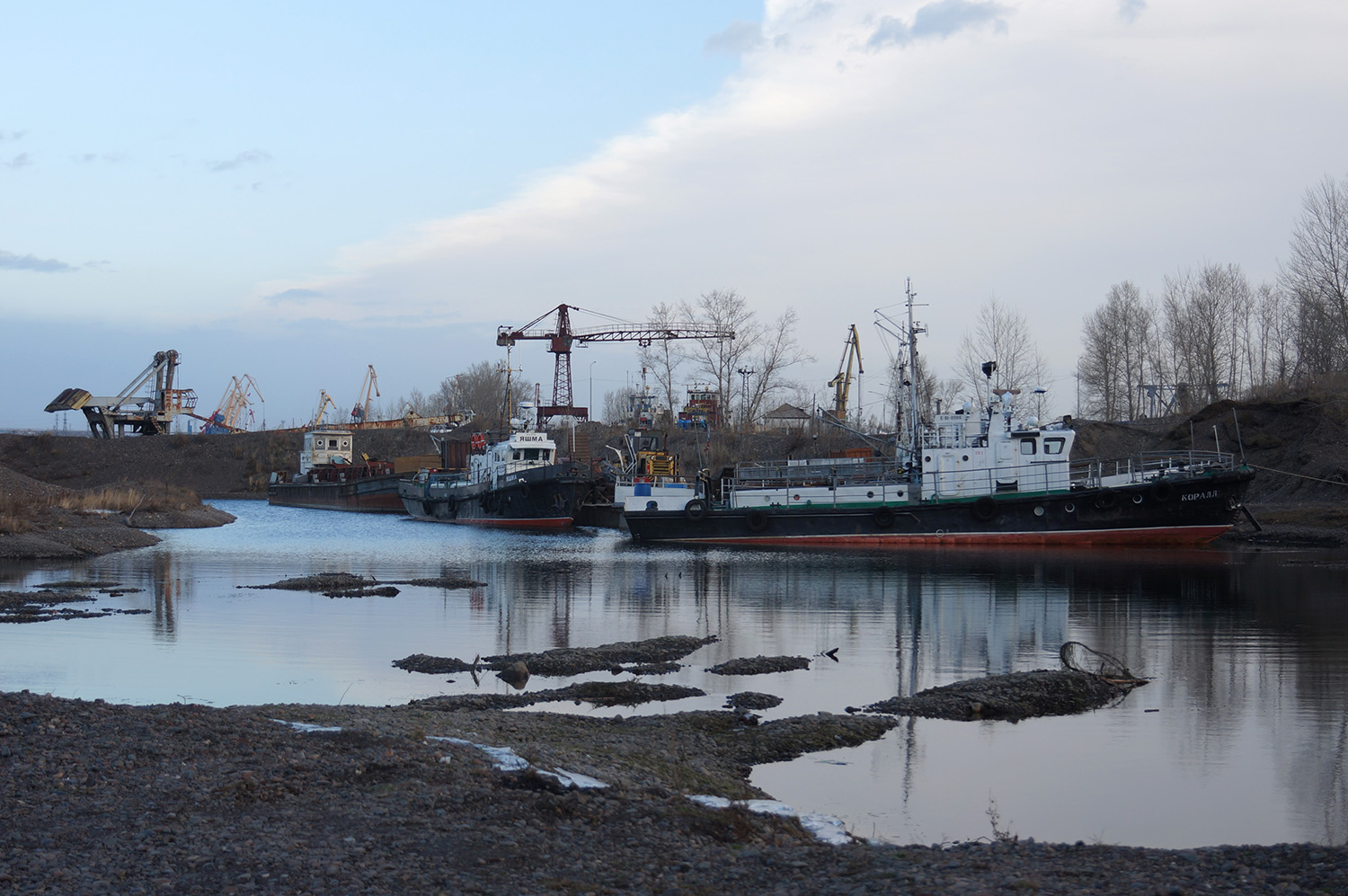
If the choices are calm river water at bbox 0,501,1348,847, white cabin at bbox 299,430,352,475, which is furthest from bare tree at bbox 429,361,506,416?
calm river water at bbox 0,501,1348,847

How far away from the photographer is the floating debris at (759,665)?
15.9m

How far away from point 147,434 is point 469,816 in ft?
399

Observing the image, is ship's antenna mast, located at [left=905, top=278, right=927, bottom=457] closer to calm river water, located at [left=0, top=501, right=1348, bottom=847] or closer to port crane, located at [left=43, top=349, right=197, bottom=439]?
calm river water, located at [left=0, top=501, right=1348, bottom=847]

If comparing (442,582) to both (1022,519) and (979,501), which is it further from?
(1022,519)

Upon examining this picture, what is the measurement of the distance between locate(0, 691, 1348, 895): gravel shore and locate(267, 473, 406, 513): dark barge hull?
2920 inches

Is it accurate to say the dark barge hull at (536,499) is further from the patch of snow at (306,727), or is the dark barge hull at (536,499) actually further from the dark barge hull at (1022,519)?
the patch of snow at (306,727)

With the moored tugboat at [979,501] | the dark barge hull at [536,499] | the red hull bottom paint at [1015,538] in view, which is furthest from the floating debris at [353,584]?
the dark barge hull at [536,499]

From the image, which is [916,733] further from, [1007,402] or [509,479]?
[509,479]

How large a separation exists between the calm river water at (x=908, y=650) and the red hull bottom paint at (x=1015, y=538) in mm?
2266

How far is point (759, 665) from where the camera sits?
16.2m

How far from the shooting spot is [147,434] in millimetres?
115500

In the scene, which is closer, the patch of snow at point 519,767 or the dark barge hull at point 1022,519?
the patch of snow at point 519,767

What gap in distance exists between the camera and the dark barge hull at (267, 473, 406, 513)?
8269 cm

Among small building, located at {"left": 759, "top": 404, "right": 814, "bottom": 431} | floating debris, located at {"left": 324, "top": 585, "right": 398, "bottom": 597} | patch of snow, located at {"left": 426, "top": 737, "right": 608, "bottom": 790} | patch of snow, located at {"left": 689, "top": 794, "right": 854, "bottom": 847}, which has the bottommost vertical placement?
floating debris, located at {"left": 324, "top": 585, "right": 398, "bottom": 597}
